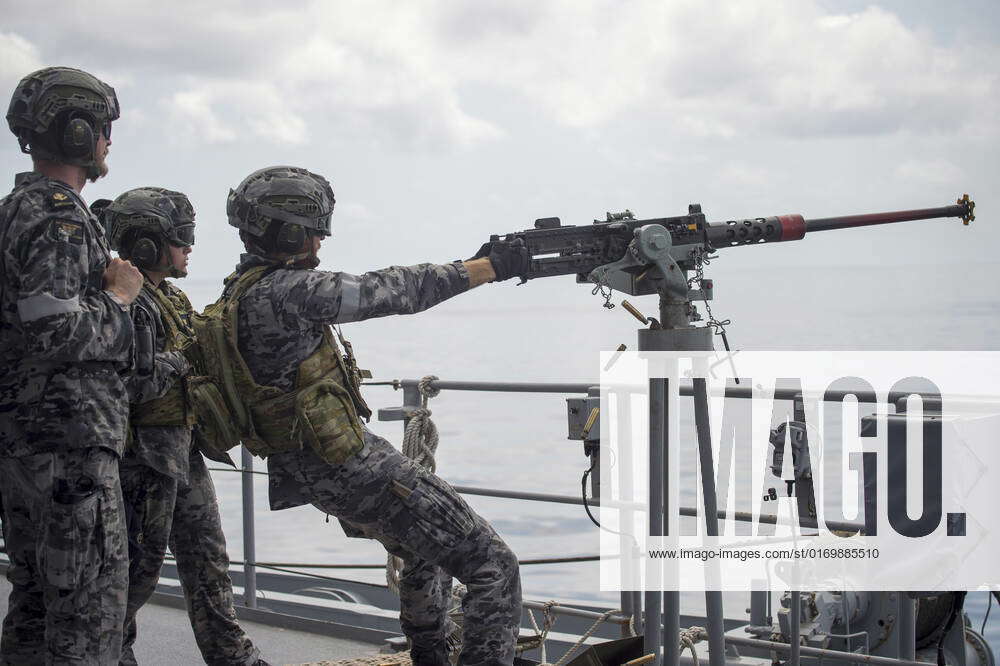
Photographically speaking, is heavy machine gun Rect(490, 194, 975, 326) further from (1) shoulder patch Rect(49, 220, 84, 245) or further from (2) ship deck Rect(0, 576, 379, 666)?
(2) ship deck Rect(0, 576, 379, 666)

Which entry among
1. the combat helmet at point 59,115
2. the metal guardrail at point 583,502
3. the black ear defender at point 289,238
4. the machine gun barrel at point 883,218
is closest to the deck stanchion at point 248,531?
the metal guardrail at point 583,502

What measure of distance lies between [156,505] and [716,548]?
1.80 metres

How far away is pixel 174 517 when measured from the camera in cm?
412

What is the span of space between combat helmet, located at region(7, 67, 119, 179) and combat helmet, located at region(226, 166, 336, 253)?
494 mm

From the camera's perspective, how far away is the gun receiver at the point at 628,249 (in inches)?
148

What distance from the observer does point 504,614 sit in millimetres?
3633

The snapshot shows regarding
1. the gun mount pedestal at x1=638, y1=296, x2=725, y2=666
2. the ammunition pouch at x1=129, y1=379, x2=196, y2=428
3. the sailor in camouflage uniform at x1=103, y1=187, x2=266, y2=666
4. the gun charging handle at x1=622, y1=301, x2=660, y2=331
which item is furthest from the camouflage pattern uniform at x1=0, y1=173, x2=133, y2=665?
the gun mount pedestal at x1=638, y1=296, x2=725, y2=666

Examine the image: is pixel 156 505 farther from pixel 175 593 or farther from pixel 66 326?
pixel 175 593

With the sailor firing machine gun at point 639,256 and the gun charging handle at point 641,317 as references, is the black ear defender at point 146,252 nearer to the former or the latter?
the sailor firing machine gun at point 639,256

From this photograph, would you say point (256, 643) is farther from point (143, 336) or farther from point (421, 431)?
point (143, 336)

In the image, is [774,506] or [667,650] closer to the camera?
[667,650]

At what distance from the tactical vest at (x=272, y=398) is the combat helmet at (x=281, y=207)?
114 mm

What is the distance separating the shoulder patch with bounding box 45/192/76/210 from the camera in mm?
3119

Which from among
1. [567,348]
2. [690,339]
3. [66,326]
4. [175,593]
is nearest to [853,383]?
[175,593]
